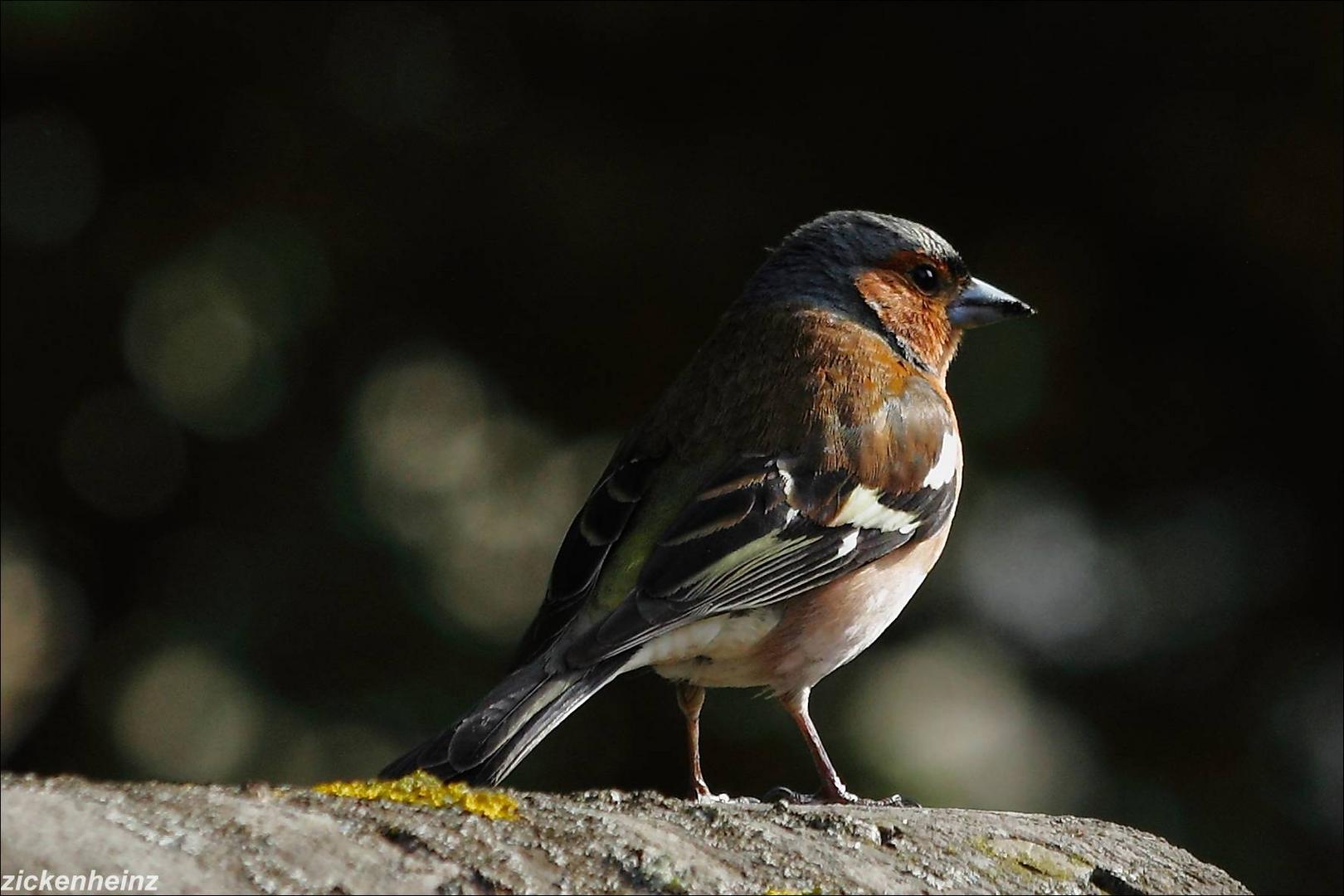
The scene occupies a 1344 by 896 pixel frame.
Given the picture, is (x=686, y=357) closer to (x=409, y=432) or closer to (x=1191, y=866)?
(x=409, y=432)

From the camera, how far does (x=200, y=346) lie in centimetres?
482

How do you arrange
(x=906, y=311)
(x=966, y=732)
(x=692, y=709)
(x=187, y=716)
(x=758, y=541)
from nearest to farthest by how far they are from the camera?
(x=758, y=541)
(x=692, y=709)
(x=906, y=311)
(x=187, y=716)
(x=966, y=732)

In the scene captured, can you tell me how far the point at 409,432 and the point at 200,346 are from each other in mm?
678

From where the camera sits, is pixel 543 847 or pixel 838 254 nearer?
pixel 543 847

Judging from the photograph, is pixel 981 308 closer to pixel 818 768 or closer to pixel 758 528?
pixel 758 528

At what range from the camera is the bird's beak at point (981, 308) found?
4.41 m

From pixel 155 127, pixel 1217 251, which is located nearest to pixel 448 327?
pixel 155 127

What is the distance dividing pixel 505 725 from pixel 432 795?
0.79 metres

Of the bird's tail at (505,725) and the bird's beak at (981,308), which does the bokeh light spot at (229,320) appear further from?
the bird's tail at (505,725)

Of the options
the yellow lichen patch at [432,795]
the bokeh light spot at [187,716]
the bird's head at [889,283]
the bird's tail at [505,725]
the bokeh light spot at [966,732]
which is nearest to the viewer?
the yellow lichen patch at [432,795]

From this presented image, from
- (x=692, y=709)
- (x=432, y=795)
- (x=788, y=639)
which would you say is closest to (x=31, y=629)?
(x=692, y=709)

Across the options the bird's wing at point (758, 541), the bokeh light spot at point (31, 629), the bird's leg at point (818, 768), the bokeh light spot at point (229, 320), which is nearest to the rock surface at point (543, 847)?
the bird's wing at point (758, 541)

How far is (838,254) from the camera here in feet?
14.3

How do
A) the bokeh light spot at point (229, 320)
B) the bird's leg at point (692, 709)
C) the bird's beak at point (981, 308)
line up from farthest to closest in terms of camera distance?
the bokeh light spot at point (229, 320)
the bird's beak at point (981, 308)
the bird's leg at point (692, 709)
